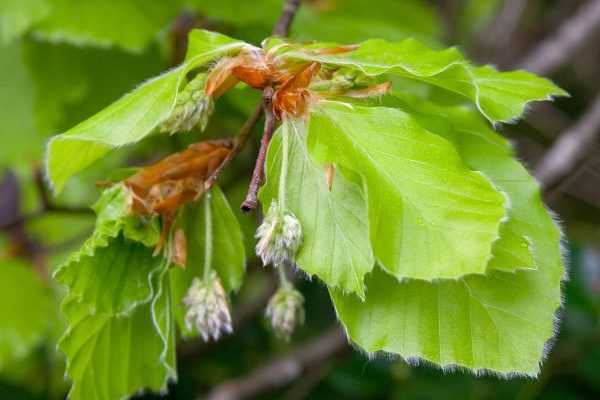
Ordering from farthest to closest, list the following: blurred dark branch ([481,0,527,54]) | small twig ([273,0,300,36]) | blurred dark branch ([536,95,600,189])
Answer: blurred dark branch ([481,0,527,54]) → blurred dark branch ([536,95,600,189]) → small twig ([273,0,300,36])

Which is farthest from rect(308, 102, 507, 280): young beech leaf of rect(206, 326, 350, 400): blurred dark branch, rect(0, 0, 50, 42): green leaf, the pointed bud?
rect(206, 326, 350, 400): blurred dark branch

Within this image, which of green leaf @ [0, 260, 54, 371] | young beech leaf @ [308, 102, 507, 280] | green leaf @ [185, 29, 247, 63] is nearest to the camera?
young beech leaf @ [308, 102, 507, 280]

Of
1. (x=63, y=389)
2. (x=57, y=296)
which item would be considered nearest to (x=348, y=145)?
(x=57, y=296)

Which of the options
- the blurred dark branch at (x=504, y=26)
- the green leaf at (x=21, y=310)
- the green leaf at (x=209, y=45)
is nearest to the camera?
the green leaf at (x=209, y=45)

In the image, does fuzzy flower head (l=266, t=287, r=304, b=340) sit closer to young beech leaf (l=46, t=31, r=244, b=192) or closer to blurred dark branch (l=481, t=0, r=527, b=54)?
young beech leaf (l=46, t=31, r=244, b=192)

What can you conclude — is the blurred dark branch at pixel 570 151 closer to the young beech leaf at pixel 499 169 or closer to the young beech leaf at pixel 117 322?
A: the young beech leaf at pixel 499 169

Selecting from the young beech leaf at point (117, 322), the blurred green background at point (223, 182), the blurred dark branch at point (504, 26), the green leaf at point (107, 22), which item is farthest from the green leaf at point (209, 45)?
the blurred dark branch at point (504, 26)

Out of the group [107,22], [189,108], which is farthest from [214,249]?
[107,22]
